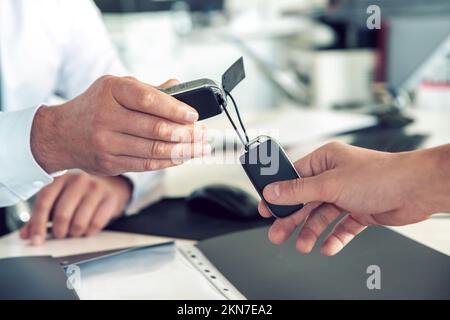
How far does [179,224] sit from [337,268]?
0.25 metres

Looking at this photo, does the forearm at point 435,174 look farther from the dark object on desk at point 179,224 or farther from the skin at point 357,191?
the dark object on desk at point 179,224

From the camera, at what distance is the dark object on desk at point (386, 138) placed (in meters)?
0.93

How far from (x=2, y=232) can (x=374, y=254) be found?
1.83 ft

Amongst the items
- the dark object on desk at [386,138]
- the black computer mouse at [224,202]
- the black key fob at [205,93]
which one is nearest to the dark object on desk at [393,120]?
the dark object on desk at [386,138]

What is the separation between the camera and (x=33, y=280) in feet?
1.80

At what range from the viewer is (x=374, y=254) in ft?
1.94

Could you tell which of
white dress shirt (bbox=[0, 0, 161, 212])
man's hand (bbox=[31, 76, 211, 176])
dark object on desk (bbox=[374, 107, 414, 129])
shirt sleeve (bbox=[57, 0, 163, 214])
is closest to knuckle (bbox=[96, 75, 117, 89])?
man's hand (bbox=[31, 76, 211, 176])

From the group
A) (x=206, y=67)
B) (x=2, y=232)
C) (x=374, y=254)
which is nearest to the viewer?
(x=374, y=254)

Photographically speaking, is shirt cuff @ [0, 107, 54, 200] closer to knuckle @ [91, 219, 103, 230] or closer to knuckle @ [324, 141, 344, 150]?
knuckle @ [91, 219, 103, 230]

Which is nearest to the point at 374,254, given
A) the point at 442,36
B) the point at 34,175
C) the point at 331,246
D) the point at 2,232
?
the point at 331,246

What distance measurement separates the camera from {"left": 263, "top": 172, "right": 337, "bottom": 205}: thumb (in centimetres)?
52

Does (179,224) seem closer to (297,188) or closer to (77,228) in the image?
(77,228)
